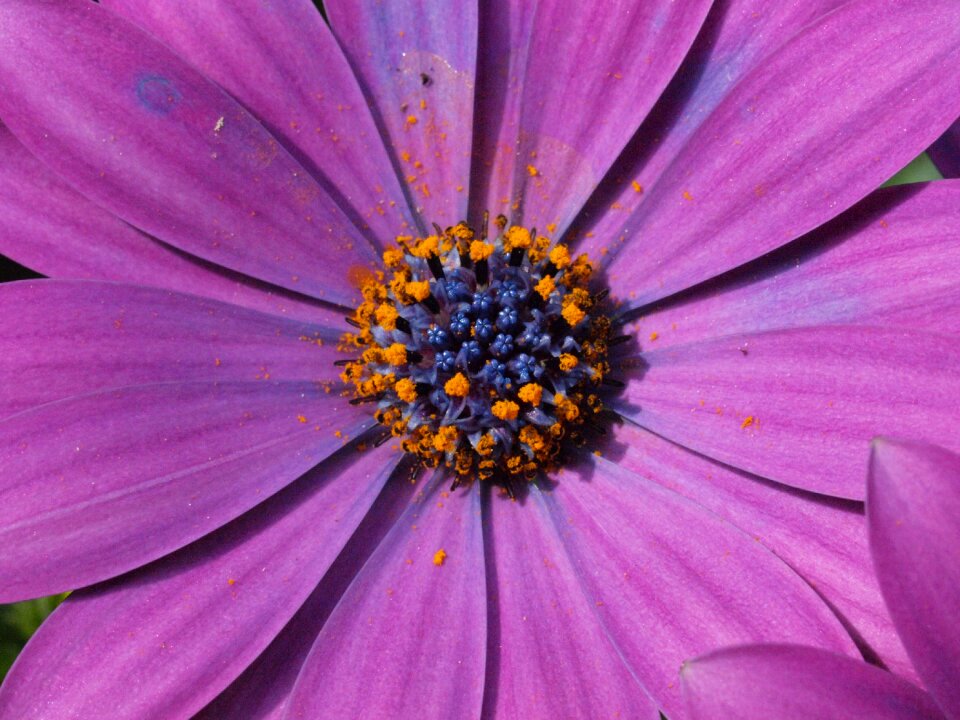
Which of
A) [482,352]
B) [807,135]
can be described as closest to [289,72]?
[482,352]

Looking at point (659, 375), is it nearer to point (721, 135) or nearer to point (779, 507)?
point (779, 507)

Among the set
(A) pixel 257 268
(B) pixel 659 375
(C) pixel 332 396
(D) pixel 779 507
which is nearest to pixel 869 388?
(D) pixel 779 507

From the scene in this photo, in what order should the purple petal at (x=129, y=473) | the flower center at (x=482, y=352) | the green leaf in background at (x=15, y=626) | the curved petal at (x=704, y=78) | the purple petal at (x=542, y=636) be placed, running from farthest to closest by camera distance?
the green leaf in background at (x=15, y=626)
the flower center at (x=482, y=352)
the curved petal at (x=704, y=78)
the purple petal at (x=542, y=636)
the purple petal at (x=129, y=473)

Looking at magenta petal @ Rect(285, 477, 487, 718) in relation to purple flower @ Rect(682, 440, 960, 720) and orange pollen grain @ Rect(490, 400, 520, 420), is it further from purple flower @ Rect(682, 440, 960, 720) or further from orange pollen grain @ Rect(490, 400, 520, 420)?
purple flower @ Rect(682, 440, 960, 720)

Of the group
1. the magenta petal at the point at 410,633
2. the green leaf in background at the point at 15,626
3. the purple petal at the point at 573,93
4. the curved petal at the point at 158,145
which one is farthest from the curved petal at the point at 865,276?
the green leaf in background at the point at 15,626

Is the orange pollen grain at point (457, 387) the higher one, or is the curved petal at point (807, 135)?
the curved petal at point (807, 135)

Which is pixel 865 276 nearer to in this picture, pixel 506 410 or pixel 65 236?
pixel 506 410

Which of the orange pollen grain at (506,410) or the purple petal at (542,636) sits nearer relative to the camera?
the purple petal at (542,636)

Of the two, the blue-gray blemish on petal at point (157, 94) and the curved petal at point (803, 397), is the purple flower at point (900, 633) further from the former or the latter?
the blue-gray blemish on petal at point (157, 94)

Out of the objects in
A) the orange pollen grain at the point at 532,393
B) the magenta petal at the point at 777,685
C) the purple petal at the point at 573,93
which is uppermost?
the purple petal at the point at 573,93
